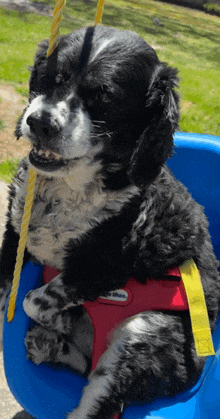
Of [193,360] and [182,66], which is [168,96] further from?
[182,66]

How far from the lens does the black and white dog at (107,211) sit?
5.72 ft

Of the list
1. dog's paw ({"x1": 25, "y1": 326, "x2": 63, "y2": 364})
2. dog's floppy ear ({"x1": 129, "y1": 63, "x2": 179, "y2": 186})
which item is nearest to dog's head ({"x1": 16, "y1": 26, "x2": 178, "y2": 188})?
dog's floppy ear ({"x1": 129, "y1": 63, "x2": 179, "y2": 186})

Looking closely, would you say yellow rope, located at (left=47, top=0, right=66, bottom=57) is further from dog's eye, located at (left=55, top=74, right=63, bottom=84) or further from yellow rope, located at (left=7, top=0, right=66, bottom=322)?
dog's eye, located at (left=55, top=74, right=63, bottom=84)

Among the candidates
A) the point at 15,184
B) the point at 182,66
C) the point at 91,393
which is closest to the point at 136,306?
the point at 91,393

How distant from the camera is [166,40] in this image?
33.0ft

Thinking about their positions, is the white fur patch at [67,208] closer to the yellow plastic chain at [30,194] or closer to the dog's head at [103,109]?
the dog's head at [103,109]

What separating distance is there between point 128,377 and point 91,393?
17 cm

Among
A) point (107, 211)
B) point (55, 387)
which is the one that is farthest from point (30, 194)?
point (55, 387)

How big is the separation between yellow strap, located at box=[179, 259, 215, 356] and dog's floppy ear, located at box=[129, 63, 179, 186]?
502mm

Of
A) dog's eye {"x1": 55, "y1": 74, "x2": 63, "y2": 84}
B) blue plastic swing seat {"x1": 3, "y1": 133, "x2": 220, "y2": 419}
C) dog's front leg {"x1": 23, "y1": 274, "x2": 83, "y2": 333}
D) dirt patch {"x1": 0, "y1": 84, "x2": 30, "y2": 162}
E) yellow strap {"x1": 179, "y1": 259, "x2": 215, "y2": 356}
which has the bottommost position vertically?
dirt patch {"x1": 0, "y1": 84, "x2": 30, "y2": 162}

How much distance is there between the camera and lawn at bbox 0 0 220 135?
19.1 ft

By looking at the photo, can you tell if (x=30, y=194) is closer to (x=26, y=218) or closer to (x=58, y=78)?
(x=26, y=218)

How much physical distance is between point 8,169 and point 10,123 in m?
0.88

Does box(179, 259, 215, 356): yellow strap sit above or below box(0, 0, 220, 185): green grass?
above
